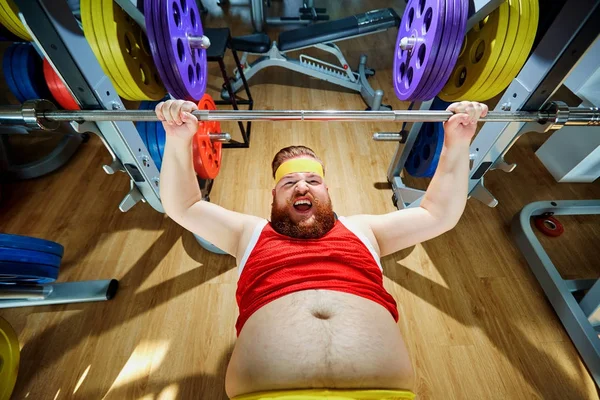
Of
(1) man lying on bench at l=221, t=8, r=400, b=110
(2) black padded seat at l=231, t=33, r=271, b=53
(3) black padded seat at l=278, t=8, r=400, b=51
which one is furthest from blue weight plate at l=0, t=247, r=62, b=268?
(3) black padded seat at l=278, t=8, r=400, b=51

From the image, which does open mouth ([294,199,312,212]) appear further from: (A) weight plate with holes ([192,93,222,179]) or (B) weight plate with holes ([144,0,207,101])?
(B) weight plate with holes ([144,0,207,101])

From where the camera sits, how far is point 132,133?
3.45ft

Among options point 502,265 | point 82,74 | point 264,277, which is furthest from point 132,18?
point 502,265

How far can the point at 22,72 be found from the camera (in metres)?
1.45

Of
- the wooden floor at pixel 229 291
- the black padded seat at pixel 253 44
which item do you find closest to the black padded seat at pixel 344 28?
the black padded seat at pixel 253 44

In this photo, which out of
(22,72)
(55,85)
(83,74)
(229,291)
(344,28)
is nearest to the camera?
(83,74)

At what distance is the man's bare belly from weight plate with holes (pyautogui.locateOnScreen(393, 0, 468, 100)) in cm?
76

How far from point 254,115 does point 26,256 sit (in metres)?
0.82

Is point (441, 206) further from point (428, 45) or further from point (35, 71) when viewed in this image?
point (35, 71)

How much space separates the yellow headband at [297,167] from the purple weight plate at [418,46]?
0.44 metres

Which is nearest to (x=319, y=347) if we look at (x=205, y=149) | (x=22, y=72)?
(x=205, y=149)

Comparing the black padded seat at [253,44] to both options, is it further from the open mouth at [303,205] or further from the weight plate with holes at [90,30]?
the open mouth at [303,205]

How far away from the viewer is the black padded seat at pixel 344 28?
2254mm

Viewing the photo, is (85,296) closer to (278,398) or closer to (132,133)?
(132,133)
